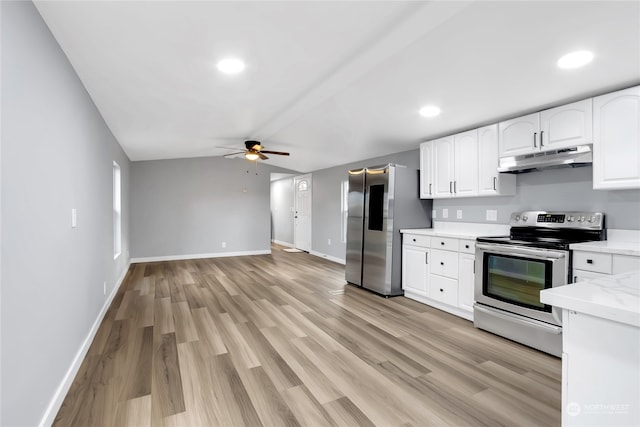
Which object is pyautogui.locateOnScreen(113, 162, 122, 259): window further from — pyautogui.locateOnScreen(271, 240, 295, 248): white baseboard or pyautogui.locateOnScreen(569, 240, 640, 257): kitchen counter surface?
pyautogui.locateOnScreen(569, 240, 640, 257): kitchen counter surface

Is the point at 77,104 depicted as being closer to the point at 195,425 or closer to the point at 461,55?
the point at 195,425

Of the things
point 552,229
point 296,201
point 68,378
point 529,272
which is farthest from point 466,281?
point 296,201

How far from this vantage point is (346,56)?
245 cm

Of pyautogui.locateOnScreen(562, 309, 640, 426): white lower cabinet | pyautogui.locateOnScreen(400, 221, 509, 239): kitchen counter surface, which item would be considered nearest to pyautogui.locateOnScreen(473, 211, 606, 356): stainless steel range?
pyautogui.locateOnScreen(400, 221, 509, 239): kitchen counter surface

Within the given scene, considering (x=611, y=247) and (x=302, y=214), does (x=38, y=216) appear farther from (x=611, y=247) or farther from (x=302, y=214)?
(x=302, y=214)

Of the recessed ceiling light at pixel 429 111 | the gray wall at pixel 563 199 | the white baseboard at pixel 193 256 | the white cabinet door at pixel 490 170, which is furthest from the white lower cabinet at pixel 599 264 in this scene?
the white baseboard at pixel 193 256

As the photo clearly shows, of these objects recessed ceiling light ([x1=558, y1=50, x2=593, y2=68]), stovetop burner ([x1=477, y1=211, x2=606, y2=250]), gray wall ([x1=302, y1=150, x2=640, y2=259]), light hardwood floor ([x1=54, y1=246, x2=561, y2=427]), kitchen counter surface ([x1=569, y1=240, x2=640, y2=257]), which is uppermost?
recessed ceiling light ([x1=558, y1=50, x2=593, y2=68])

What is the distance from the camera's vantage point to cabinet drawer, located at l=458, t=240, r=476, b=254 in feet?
10.7

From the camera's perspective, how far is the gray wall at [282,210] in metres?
9.28

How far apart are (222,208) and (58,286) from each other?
5651mm

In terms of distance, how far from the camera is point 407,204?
14.0ft

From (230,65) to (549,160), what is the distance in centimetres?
291

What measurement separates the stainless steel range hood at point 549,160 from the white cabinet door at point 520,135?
0.06 m

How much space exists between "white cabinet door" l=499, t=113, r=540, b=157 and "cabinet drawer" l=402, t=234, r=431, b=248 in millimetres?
1262
